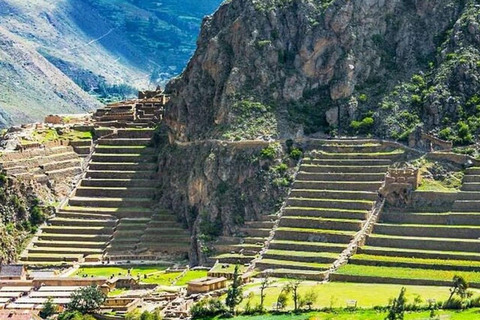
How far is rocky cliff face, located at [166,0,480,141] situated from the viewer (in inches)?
5423

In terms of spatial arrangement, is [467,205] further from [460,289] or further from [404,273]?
[460,289]

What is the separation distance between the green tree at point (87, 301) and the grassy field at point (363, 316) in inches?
543

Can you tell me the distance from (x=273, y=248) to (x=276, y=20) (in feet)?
105

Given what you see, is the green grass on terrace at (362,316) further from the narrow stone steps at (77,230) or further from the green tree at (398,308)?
the narrow stone steps at (77,230)

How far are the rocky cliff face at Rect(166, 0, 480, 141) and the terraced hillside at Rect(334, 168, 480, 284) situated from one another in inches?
591

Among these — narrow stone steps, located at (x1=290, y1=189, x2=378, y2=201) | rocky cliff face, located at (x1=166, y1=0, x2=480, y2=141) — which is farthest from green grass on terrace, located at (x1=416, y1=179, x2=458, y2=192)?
rocky cliff face, located at (x1=166, y1=0, x2=480, y2=141)

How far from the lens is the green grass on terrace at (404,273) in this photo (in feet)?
362

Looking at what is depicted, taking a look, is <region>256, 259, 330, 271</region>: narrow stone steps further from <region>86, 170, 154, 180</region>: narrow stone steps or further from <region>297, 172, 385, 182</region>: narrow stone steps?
<region>86, 170, 154, 180</region>: narrow stone steps

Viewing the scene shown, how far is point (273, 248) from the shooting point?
4867 inches

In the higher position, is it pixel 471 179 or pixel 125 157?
pixel 125 157

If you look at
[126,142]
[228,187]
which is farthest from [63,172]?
[228,187]

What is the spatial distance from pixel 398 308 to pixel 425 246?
18.7 meters

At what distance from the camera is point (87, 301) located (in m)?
113

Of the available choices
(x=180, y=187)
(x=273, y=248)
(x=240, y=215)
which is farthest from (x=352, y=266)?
(x=180, y=187)
